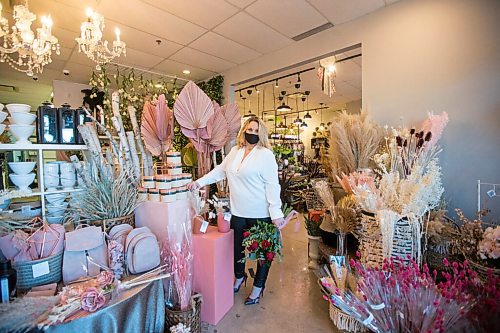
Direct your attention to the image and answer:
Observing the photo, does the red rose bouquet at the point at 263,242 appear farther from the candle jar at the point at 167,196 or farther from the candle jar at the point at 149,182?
the candle jar at the point at 149,182

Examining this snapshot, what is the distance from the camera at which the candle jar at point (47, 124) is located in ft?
5.62

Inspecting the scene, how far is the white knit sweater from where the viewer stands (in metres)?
1.98

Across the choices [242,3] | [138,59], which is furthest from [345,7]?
[138,59]

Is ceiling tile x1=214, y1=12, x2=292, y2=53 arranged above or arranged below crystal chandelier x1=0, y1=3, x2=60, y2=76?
above

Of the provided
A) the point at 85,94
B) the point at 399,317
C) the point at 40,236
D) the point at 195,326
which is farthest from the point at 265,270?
the point at 85,94

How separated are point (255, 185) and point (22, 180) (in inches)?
62.1

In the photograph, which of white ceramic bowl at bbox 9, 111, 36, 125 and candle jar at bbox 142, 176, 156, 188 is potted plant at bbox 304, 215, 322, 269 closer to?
candle jar at bbox 142, 176, 156, 188

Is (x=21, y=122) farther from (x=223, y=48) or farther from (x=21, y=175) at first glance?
(x=223, y=48)

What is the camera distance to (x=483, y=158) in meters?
2.19

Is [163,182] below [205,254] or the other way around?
the other way around

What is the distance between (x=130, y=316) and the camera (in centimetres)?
123

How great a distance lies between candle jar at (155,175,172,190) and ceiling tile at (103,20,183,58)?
2351mm

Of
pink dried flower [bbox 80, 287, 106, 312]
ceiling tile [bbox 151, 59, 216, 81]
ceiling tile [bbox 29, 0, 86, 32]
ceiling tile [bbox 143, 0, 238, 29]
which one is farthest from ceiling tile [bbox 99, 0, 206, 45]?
pink dried flower [bbox 80, 287, 106, 312]

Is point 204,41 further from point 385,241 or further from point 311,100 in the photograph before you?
point 311,100
